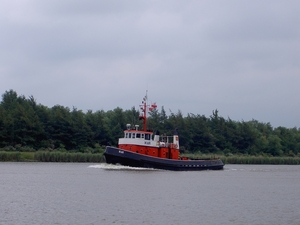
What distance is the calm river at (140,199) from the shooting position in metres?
24.0

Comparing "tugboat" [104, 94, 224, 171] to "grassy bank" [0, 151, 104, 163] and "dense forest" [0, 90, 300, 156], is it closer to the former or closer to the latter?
"grassy bank" [0, 151, 104, 163]

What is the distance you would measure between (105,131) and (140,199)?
5277 centimetres

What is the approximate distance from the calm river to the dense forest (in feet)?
92.1

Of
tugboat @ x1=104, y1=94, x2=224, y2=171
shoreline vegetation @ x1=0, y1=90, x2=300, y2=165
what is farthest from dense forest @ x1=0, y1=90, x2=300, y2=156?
tugboat @ x1=104, y1=94, x2=224, y2=171

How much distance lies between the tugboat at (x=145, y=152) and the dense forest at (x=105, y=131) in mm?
23950

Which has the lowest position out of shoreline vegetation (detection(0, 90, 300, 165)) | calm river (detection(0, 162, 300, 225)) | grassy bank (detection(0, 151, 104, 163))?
calm river (detection(0, 162, 300, 225))

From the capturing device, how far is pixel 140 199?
2997 cm

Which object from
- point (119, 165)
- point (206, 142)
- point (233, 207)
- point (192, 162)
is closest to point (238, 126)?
point (206, 142)

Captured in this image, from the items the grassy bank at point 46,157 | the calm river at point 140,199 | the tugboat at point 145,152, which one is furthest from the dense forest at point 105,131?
the calm river at point 140,199

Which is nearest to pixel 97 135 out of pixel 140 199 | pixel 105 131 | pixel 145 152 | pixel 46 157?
pixel 105 131

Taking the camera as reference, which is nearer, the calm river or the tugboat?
the calm river

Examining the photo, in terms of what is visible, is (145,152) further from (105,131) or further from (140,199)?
(105,131)

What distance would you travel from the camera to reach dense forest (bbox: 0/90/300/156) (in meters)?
72.8

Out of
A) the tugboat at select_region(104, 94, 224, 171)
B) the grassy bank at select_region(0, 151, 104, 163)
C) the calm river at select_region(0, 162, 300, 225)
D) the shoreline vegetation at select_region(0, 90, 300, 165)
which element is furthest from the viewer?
the shoreline vegetation at select_region(0, 90, 300, 165)
